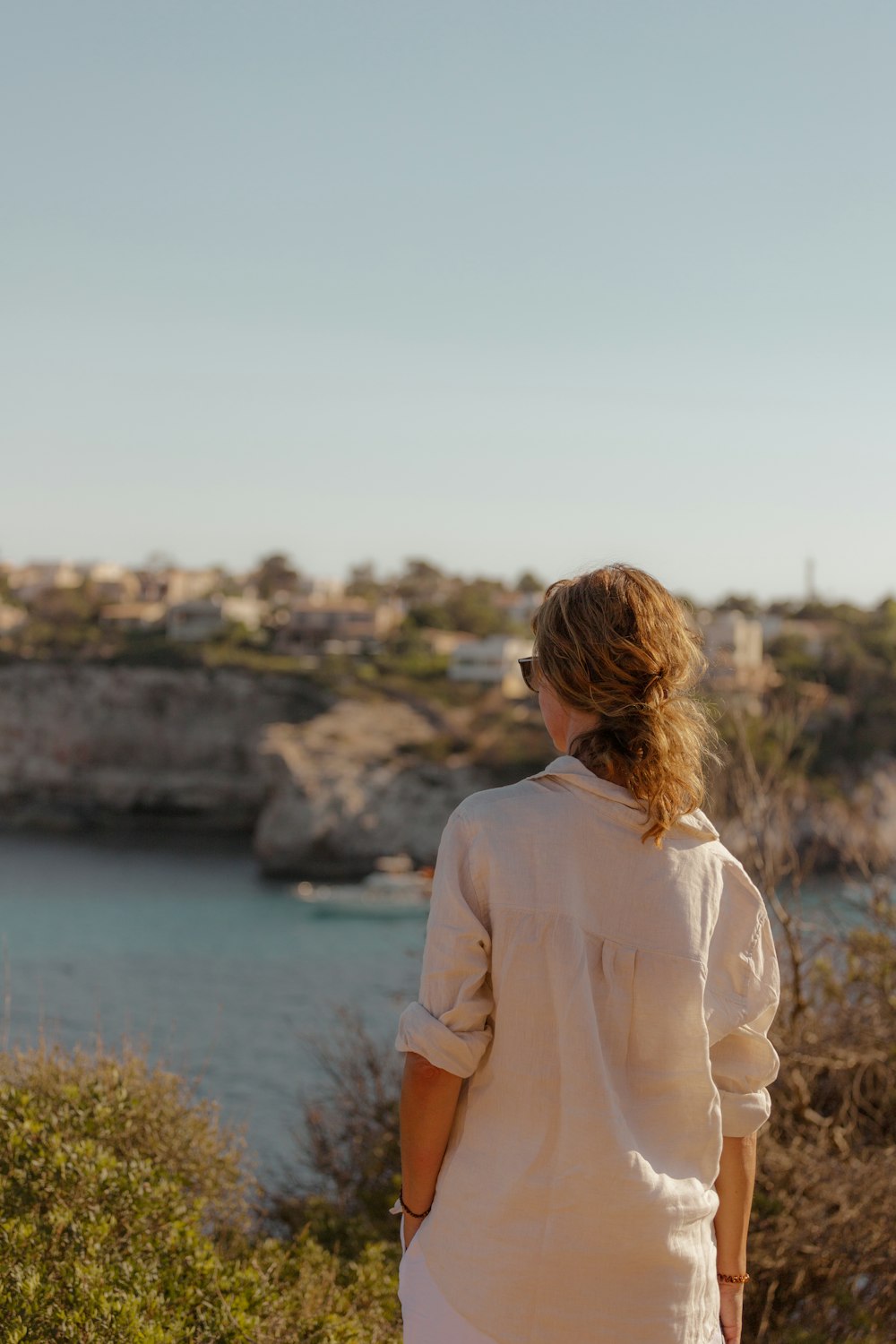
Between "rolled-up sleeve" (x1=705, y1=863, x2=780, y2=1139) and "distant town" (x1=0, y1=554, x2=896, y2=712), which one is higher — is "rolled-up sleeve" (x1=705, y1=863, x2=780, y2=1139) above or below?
above

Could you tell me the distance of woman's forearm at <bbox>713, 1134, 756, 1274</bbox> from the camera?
1.79 meters

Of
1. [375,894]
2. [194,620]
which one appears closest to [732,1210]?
[375,894]

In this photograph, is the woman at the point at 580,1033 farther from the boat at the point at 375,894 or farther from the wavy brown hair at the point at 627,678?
the boat at the point at 375,894

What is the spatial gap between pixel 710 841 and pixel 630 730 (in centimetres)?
20

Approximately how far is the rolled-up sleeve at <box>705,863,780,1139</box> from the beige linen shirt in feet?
0.26

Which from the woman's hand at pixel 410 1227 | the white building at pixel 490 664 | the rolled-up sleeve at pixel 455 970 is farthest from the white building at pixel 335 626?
the rolled-up sleeve at pixel 455 970

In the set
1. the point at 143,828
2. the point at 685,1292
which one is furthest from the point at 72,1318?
the point at 143,828

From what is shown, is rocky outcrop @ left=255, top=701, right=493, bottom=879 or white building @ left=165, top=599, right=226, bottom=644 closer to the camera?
rocky outcrop @ left=255, top=701, right=493, bottom=879

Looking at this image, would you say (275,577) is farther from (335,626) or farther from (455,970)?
(455,970)

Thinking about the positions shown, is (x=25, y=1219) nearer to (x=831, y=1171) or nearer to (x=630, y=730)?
(x=630, y=730)

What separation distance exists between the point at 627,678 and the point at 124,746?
62.1 m

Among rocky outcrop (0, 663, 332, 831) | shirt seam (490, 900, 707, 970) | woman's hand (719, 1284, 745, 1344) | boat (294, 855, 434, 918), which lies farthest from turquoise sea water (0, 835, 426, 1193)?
shirt seam (490, 900, 707, 970)

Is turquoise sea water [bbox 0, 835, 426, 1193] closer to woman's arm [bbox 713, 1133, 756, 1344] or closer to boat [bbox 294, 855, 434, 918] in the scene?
boat [bbox 294, 855, 434, 918]

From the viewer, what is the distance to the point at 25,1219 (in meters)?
2.96
